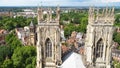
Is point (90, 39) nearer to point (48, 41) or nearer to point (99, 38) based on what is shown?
point (99, 38)

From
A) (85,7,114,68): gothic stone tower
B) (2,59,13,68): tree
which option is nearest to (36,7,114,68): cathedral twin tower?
(85,7,114,68): gothic stone tower

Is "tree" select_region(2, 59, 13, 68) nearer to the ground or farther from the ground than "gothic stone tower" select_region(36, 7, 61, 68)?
nearer to the ground

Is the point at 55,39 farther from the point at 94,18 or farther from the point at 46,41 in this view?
the point at 94,18

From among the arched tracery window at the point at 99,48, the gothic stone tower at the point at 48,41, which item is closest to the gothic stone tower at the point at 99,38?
the arched tracery window at the point at 99,48

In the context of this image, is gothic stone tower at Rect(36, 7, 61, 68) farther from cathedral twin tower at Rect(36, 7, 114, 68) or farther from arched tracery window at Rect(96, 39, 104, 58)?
arched tracery window at Rect(96, 39, 104, 58)

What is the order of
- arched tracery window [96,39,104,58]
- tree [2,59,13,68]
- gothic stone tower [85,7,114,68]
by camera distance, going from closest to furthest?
gothic stone tower [85,7,114,68] → arched tracery window [96,39,104,58] → tree [2,59,13,68]

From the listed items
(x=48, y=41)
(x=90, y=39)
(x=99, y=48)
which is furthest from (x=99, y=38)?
(x=48, y=41)

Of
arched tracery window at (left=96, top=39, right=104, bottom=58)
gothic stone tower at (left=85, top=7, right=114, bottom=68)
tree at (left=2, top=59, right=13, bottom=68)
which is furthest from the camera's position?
tree at (left=2, top=59, right=13, bottom=68)

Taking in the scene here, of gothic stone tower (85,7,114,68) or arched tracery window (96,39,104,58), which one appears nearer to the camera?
gothic stone tower (85,7,114,68)
